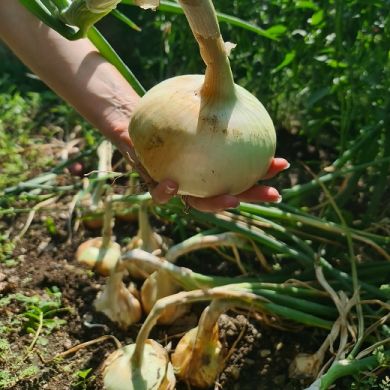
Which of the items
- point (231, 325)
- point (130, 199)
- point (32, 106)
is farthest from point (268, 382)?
point (32, 106)

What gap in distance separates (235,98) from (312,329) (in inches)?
28.3

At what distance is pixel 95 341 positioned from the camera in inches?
58.3

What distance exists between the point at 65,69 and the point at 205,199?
0.39 m

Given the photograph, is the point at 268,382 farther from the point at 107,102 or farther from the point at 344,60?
the point at 344,60

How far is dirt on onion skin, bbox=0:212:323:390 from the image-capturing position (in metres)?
1.44

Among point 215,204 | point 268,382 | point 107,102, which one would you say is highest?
point 107,102

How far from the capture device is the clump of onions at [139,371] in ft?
4.30

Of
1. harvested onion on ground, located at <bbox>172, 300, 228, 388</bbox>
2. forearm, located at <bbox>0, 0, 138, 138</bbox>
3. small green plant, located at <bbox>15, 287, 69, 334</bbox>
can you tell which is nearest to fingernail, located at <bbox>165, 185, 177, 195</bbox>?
forearm, located at <bbox>0, 0, 138, 138</bbox>

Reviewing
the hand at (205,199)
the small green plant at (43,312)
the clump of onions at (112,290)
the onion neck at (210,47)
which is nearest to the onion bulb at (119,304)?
the clump of onions at (112,290)

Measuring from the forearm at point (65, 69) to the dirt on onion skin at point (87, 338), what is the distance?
521mm

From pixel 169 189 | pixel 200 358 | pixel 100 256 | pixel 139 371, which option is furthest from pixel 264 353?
pixel 169 189

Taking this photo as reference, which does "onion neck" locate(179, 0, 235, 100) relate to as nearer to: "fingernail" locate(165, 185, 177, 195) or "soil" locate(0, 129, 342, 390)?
"fingernail" locate(165, 185, 177, 195)

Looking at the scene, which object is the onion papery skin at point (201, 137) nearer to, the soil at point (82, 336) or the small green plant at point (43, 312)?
the soil at point (82, 336)

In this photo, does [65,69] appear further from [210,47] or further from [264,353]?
Result: [264,353]
